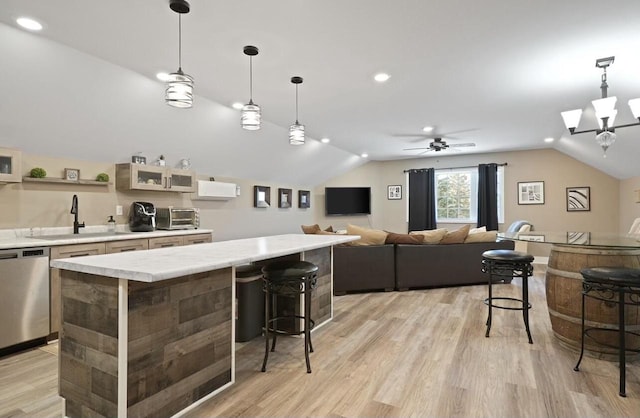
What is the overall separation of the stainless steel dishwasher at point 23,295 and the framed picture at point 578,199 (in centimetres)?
896

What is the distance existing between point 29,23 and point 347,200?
7112 mm

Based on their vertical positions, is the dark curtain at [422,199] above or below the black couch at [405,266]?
above

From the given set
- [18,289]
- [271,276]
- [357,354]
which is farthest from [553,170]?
[18,289]

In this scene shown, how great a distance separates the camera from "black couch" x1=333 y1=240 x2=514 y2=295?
474 cm

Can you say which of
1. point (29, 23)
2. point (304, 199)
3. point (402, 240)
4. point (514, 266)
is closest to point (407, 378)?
point (514, 266)

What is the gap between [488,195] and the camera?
7.93 metres

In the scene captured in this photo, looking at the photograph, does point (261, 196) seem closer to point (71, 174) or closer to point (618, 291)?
point (71, 174)

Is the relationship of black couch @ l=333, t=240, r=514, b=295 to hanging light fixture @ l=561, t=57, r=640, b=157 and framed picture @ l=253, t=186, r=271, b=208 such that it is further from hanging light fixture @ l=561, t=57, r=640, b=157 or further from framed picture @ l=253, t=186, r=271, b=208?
framed picture @ l=253, t=186, r=271, b=208

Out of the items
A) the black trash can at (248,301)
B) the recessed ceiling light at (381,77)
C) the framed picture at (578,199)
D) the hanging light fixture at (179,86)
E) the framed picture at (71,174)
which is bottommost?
the black trash can at (248,301)

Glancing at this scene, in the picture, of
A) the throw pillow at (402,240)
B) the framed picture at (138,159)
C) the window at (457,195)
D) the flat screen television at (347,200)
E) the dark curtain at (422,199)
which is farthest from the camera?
the flat screen television at (347,200)

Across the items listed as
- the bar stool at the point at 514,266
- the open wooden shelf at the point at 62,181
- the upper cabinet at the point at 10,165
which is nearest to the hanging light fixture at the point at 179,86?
the upper cabinet at the point at 10,165

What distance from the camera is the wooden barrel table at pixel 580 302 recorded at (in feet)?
8.47

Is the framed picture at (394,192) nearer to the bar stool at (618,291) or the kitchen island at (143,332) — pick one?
→ the bar stool at (618,291)

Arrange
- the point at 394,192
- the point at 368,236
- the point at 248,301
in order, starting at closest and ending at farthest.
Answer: the point at 248,301, the point at 368,236, the point at 394,192
